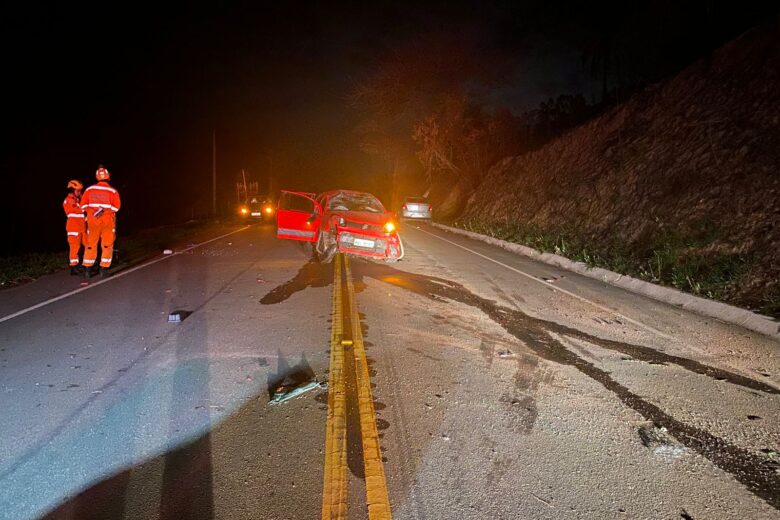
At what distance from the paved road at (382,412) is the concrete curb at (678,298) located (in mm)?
395

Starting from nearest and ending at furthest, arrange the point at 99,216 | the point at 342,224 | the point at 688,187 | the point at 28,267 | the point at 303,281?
the point at 99,216, the point at 303,281, the point at 28,267, the point at 342,224, the point at 688,187

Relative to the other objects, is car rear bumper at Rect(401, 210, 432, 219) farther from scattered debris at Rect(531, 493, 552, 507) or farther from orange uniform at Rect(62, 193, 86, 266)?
scattered debris at Rect(531, 493, 552, 507)

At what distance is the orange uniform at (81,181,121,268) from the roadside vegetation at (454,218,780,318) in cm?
1127

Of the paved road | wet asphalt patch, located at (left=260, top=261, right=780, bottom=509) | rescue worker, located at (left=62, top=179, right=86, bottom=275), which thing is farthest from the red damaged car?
rescue worker, located at (left=62, top=179, right=86, bottom=275)

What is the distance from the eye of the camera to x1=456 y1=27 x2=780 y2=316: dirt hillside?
1087 centimetres

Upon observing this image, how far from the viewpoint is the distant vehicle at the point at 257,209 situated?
32.2 meters

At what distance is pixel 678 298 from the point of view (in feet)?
32.1

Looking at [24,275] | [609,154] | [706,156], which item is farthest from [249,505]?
[609,154]

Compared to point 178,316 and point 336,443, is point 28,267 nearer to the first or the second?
point 178,316

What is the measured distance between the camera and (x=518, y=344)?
6398 mm

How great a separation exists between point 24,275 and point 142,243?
293 inches

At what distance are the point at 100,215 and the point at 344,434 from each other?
8.35 meters

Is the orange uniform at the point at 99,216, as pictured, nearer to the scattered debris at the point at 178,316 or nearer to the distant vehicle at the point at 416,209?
the scattered debris at the point at 178,316

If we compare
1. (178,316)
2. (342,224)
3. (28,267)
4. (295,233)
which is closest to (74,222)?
(28,267)
